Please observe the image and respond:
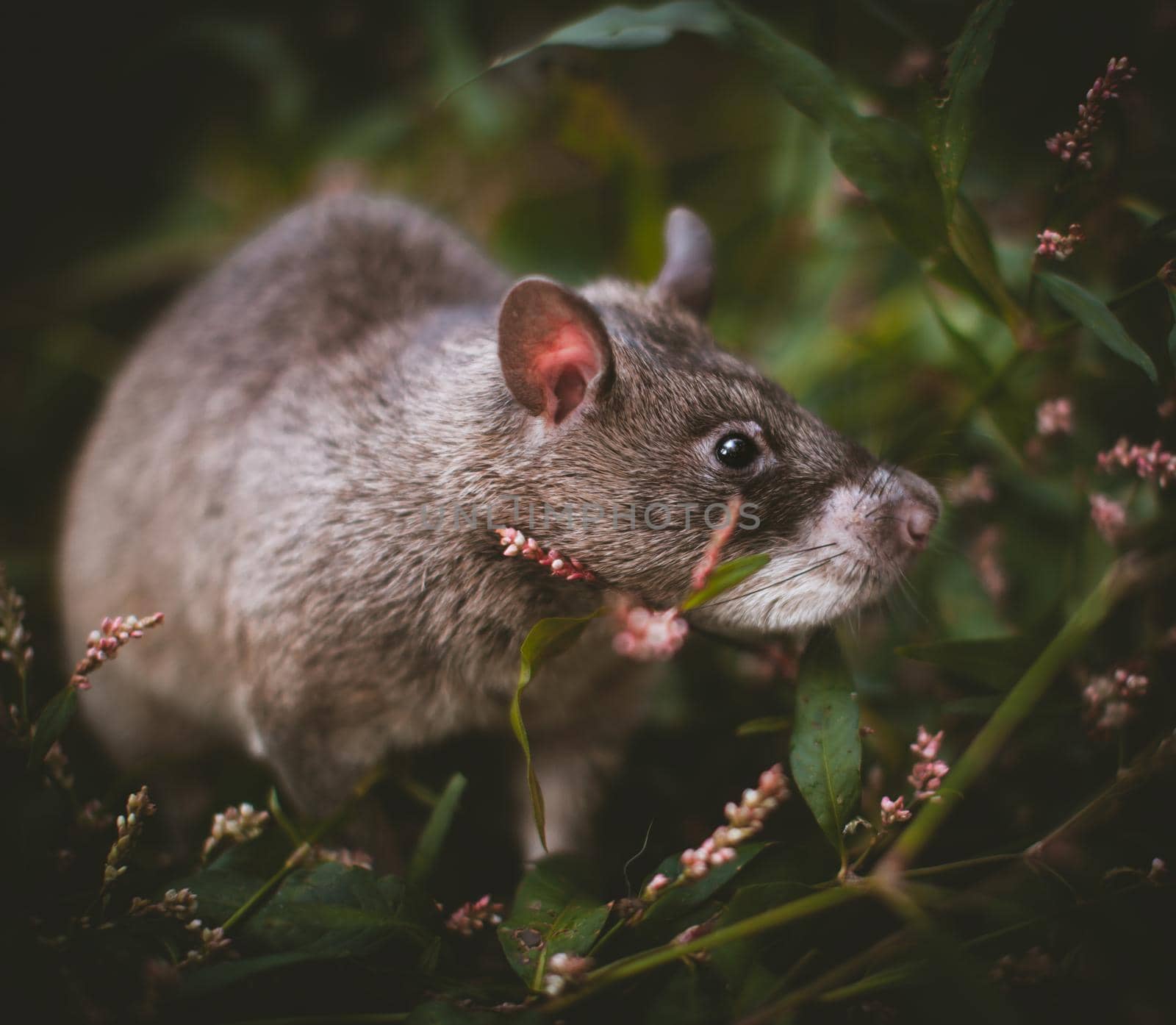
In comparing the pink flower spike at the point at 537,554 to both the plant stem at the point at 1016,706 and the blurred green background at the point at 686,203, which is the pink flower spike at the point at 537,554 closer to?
the plant stem at the point at 1016,706

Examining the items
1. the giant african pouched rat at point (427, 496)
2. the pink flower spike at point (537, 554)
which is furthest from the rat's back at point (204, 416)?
the pink flower spike at point (537, 554)

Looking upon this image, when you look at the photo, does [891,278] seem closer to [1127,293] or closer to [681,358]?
[1127,293]

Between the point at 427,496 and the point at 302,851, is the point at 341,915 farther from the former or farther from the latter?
the point at 427,496

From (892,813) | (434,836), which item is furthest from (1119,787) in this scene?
(434,836)

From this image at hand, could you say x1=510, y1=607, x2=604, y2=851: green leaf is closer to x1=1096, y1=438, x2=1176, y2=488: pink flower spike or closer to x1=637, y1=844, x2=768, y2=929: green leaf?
x1=637, y1=844, x2=768, y2=929: green leaf

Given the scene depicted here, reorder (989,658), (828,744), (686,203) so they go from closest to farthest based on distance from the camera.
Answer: (828,744) < (989,658) < (686,203)

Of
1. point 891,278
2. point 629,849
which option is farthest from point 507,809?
point 891,278
